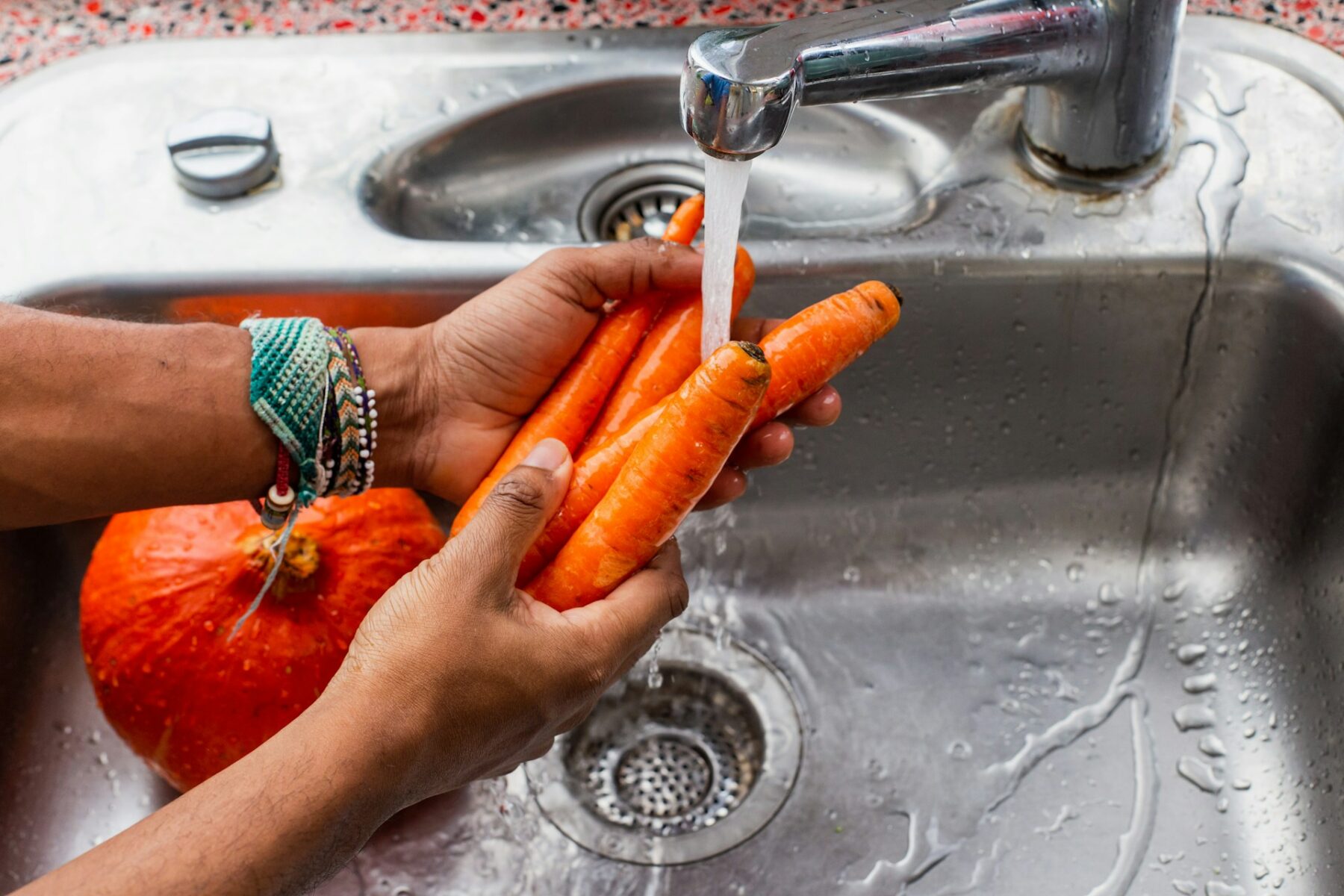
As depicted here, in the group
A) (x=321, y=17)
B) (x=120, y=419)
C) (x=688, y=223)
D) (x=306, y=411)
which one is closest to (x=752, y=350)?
(x=688, y=223)

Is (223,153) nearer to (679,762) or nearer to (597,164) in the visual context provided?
(597,164)

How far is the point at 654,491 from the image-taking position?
2.56 feet

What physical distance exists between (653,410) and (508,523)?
0.67 feet

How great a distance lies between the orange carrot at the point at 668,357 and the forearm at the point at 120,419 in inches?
10.2

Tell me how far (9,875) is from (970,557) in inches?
33.3

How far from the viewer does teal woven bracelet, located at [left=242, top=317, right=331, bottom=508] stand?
33.3 inches

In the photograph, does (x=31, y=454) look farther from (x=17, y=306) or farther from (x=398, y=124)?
(x=398, y=124)

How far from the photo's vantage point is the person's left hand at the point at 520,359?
2.92ft

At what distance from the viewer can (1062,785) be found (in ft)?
3.16

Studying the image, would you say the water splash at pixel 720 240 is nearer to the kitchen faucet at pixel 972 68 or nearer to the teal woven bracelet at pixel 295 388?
the kitchen faucet at pixel 972 68

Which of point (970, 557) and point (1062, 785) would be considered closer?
point (1062, 785)

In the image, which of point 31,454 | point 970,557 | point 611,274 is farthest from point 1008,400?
point 31,454

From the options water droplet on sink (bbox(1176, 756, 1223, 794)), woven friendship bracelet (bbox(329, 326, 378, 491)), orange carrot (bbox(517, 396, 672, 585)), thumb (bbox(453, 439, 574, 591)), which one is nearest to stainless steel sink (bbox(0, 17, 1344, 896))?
water droplet on sink (bbox(1176, 756, 1223, 794))

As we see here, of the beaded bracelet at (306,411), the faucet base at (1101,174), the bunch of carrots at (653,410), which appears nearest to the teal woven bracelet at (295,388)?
the beaded bracelet at (306,411)
